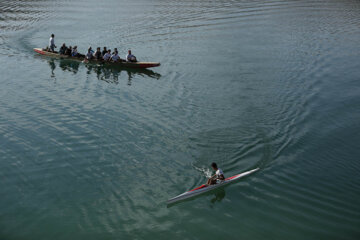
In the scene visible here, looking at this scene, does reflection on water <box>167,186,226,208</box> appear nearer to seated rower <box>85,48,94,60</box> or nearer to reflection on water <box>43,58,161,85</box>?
reflection on water <box>43,58,161,85</box>

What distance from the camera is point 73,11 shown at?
168 ft

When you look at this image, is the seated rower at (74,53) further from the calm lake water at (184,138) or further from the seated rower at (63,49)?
the calm lake water at (184,138)

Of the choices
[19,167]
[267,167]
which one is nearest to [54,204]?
[19,167]

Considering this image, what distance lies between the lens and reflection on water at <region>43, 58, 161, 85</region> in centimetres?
2823

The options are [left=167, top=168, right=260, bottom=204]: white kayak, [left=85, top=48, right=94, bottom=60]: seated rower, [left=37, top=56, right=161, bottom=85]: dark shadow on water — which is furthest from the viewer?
[left=85, top=48, right=94, bottom=60]: seated rower

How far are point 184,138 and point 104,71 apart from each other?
15.0 meters

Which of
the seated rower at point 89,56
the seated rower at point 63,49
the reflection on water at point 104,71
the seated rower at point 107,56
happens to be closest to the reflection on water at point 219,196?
the reflection on water at point 104,71

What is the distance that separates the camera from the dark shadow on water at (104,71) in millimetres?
28219

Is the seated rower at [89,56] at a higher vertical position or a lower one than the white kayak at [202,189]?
higher

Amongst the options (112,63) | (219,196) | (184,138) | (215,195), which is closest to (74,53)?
(112,63)

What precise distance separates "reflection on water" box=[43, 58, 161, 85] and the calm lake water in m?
0.27

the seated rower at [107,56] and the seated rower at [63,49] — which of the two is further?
the seated rower at [63,49]

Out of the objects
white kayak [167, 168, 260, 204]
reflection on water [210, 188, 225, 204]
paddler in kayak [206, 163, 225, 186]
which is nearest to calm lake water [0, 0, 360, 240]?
reflection on water [210, 188, 225, 204]

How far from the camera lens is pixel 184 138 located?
1806 cm
